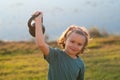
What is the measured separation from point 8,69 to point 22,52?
87.1 inches

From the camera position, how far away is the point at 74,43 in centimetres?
456

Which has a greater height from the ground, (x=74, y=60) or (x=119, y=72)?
(x=74, y=60)

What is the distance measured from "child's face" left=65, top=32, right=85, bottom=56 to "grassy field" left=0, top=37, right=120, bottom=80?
4071 millimetres

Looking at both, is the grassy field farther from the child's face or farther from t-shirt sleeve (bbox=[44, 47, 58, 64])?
t-shirt sleeve (bbox=[44, 47, 58, 64])

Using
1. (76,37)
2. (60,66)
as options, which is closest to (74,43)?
(76,37)

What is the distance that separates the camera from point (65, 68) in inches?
177

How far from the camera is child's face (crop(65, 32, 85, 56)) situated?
4.55 meters

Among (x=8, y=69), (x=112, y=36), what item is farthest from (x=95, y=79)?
(x=112, y=36)

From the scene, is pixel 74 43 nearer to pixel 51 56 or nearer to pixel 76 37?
pixel 76 37

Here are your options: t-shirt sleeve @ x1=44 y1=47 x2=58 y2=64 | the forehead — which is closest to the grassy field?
the forehead

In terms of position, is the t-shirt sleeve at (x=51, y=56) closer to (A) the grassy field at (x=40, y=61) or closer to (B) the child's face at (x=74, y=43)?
(B) the child's face at (x=74, y=43)

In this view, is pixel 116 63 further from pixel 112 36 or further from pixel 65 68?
pixel 65 68

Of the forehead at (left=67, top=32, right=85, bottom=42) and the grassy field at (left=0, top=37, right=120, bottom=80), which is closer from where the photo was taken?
the forehead at (left=67, top=32, right=85, bottom=42)

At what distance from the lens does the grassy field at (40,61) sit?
9248 millimetres
